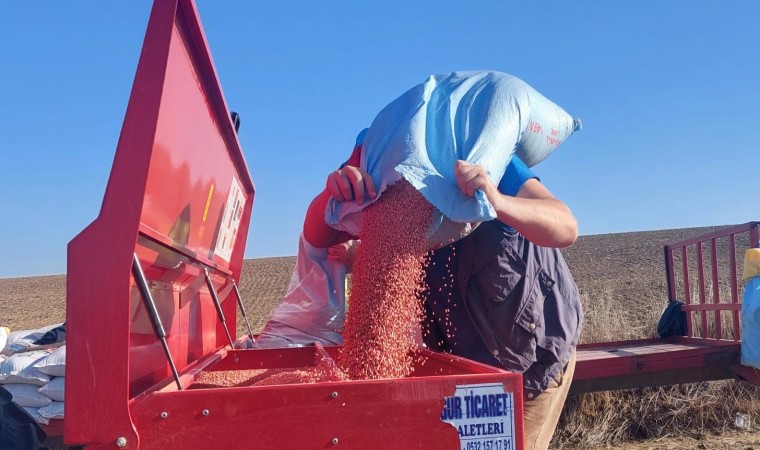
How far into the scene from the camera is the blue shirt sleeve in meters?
2.17

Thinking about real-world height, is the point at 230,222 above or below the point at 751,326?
above

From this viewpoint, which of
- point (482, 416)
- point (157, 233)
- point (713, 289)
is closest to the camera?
point (482, 416)

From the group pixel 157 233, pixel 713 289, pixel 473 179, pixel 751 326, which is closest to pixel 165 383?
pixel 157 233

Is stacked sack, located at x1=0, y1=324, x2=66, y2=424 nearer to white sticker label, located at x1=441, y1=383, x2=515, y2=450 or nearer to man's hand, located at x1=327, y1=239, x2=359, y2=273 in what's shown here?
man's hand, located at x1=327, y1=239, x2=359, y2=273

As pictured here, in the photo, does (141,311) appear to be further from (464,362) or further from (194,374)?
(464,362)

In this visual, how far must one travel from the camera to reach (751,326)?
15.7ft

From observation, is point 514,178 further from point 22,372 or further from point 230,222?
point 22,372

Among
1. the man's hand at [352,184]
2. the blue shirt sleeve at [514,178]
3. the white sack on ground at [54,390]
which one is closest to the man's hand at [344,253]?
the man's hand at [352,184]

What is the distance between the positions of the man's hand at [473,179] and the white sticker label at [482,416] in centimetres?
58

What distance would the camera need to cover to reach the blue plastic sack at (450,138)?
204 cm

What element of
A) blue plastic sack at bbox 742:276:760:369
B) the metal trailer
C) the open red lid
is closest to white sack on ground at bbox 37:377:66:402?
the open red lid

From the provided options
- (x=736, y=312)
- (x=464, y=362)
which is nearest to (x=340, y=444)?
(x=464, y=362)

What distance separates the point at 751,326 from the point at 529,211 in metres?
3.68

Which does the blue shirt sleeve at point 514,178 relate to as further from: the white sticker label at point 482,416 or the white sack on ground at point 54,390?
the white sack on ground at point 54,390
